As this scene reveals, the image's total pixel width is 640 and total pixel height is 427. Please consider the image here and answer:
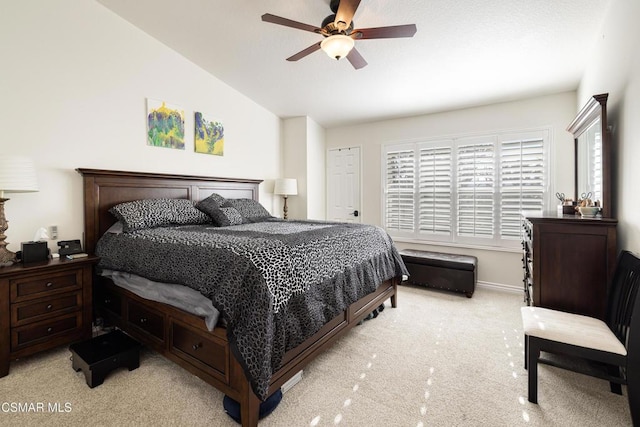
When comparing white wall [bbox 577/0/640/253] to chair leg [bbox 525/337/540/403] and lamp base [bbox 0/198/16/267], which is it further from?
lamp base [bbox 0/198/16/267]

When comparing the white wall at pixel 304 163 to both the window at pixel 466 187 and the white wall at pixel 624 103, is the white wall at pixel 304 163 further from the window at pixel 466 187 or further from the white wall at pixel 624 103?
the white wall at pixel 624 103

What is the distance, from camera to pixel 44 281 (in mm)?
2256

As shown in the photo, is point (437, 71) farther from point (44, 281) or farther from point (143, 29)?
point (44, 281)

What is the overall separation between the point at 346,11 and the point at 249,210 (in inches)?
96.5

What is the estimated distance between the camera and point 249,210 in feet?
12.3

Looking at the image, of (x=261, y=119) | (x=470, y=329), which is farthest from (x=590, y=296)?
(x=261, y=119)

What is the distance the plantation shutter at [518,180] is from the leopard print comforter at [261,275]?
2.44 m

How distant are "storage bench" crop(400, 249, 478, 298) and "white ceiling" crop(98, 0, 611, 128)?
2143 millimetres

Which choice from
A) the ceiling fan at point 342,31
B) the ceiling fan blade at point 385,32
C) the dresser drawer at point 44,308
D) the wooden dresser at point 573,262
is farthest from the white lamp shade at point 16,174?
the wooden dresser at point 573,262

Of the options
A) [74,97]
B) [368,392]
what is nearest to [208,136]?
[74,97]

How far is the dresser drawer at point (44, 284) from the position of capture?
6.99ft

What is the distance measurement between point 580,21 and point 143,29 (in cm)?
A: 424

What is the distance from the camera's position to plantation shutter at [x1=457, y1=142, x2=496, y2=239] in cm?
400

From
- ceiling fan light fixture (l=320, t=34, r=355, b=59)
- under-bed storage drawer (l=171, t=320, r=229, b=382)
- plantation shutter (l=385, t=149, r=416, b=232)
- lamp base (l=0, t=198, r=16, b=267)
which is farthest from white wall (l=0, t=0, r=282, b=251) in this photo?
plantation shutter (l=385, t=149, r=416, b=232)
